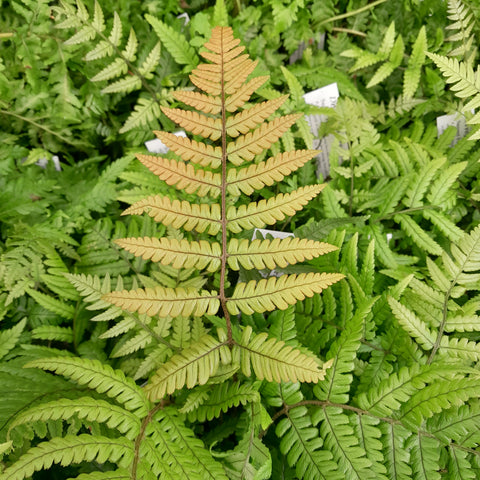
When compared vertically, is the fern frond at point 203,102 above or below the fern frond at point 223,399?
above

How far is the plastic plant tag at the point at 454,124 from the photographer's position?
196 cm

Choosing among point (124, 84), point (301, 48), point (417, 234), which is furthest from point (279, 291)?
point (301, 48)

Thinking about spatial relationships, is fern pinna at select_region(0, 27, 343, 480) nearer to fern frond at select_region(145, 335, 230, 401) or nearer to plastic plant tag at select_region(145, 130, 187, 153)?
fern frond at select_region(145, 335, 230, 401)

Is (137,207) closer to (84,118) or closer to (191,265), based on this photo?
(191,265)

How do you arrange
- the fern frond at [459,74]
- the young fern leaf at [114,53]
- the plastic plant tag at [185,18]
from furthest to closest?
1. the plastic plant tag at [185,18]
2. the young fern leaf at [114,53]
3. the fern frond at [459,74]

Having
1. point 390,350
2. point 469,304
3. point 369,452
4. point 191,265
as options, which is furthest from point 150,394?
point 469,304

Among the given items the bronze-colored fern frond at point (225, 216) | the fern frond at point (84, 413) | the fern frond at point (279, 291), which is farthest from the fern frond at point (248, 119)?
the fern frond at point (84, 413)

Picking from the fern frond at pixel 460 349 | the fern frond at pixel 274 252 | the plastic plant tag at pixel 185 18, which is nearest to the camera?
the fern frond at pixel 274 252

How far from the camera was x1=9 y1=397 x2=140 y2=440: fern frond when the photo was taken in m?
1.06

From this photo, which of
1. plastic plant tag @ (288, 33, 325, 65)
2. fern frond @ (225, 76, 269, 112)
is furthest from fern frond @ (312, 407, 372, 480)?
plastic plant tag @ (288, 33, 325, 65)

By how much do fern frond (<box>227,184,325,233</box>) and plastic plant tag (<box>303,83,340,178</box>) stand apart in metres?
0.95

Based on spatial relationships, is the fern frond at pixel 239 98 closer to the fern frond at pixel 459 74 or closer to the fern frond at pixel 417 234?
the fern frond at pixel 459 74

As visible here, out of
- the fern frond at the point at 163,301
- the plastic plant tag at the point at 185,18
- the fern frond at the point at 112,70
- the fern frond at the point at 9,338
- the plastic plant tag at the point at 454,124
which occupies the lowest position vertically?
the fern frond at the point at 9,338

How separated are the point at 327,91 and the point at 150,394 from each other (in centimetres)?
164
